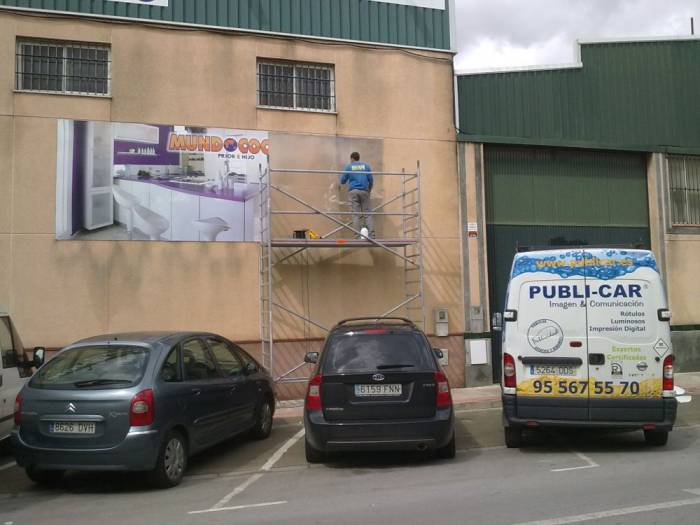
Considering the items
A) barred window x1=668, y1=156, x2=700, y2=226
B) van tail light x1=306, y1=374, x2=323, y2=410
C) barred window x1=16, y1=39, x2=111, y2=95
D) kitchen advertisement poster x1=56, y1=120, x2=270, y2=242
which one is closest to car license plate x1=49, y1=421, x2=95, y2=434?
van tail light x1=306, y1=374, x2=323, y2=410

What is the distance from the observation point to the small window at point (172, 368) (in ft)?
22.3

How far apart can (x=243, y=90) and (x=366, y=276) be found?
14.0 ft

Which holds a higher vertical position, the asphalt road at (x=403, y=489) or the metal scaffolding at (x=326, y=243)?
the metal scaffolding at (x=326, y=243)

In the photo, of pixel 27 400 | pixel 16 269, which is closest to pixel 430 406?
pixel 27 400

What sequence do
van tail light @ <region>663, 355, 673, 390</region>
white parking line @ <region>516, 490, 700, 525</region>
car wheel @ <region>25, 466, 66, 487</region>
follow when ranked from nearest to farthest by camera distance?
white parking line @ <region>516, 490, 700, 525</region> < car wheel @ <region>25, 466, 66, 487</region> < van tail light @ <region>663, 355, 673, 390</region>

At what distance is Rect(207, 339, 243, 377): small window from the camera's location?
805 centimetres

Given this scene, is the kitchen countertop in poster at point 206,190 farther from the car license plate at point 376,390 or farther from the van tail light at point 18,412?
the car license plate at point 376,390

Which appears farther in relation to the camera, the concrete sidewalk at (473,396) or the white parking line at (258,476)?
the concrete sidewalk at (473,396)

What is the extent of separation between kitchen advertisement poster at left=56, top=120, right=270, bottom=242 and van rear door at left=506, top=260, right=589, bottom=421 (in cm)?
611

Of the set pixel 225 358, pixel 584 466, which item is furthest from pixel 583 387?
pixel 225 358

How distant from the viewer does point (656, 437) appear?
816 centimetres

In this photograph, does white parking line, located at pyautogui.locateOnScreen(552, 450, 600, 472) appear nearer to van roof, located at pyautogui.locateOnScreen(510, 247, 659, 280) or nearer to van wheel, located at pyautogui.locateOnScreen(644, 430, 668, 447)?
van wheel, located at pyautogui.locateOnScreen(644, 430, 668, 447)

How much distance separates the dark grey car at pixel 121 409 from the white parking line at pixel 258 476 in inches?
25.0

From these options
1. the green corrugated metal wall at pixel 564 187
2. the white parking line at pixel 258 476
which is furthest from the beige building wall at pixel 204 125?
the white parking line at pixel 258 476
